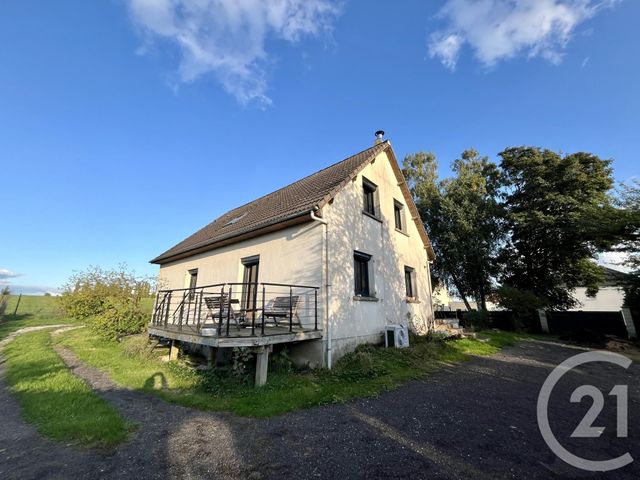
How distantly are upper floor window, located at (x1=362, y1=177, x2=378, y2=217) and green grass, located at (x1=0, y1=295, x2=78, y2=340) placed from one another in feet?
71.4

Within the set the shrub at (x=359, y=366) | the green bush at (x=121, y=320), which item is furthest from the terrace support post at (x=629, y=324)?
the green bush at (x=121, y=320)

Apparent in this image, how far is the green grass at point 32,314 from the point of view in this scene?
67.9 feet

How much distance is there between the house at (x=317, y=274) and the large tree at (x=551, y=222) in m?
12.8

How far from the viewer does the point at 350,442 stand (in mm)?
4051

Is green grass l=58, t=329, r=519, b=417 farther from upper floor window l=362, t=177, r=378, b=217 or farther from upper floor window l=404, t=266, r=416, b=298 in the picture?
upper floor window l=362, t=177, r=378, b=217

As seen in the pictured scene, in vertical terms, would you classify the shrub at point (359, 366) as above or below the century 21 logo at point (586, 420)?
above

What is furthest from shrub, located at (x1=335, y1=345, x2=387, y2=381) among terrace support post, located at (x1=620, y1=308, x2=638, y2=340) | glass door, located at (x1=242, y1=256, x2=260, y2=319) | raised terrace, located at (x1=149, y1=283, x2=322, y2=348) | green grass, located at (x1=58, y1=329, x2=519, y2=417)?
terrace support post, located at (x1=620, y1=308, x2=638, y2=340)

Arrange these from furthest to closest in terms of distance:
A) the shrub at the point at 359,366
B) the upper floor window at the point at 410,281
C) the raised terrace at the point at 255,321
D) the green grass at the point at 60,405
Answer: the upper floor window at the point at 410,281, the shrub at the point at 359,366, the raised terrace at the point at 255,321, the green grass at the point at 60,405

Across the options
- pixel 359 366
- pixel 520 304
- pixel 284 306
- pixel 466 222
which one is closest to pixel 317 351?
pixel 359 366

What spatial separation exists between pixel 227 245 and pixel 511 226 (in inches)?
846

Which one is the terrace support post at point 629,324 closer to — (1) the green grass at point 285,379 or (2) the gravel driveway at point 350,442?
(1) the green grass at point 285,379

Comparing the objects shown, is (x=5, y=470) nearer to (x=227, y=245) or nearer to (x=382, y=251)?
(x=227, y=245)

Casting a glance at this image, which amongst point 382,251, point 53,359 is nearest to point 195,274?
point 53,359

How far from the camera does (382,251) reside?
1098 centimetres
